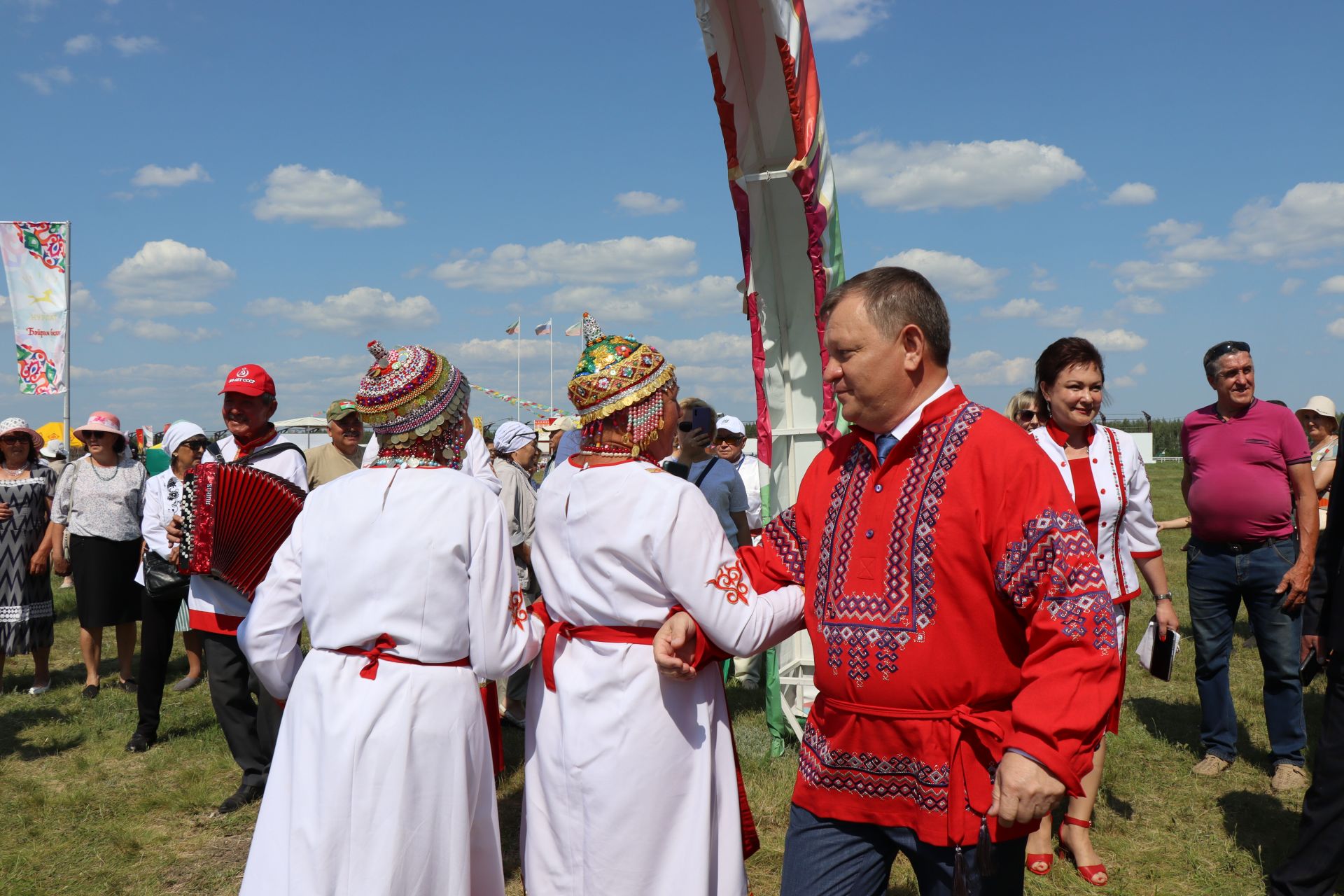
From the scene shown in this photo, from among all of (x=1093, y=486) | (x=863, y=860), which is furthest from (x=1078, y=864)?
(x=863, y=860)

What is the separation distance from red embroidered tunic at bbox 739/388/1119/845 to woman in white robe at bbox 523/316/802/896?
48 cm

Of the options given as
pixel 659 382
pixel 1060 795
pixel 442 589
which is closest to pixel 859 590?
pixel 1060 795

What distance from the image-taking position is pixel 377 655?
2723 millimetres

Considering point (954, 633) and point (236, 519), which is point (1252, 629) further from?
point (236, 519)

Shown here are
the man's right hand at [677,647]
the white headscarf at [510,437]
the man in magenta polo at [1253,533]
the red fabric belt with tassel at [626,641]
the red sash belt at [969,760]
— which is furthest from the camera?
the white headscarf at [510,437]

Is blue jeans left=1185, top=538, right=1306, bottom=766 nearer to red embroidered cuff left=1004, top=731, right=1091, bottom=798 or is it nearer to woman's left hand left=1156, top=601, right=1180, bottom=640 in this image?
woman's left hand left=1156, top=601, right=1180, bottom=640

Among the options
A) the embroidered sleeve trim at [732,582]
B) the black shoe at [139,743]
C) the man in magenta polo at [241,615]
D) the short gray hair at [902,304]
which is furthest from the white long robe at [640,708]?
the black shoe at [139,743]

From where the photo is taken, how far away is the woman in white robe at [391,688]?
8.70ft

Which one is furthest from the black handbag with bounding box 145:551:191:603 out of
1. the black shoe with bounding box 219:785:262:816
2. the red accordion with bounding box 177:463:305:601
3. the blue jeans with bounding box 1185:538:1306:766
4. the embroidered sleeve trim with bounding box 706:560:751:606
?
the blue jeans with bounding box 1185:538:1306:766

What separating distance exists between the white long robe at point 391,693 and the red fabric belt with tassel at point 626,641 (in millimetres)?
76

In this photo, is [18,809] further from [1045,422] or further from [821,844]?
[1045,422]

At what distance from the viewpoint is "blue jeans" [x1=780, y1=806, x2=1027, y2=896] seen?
6.84 feet

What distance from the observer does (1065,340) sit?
3.91 meters

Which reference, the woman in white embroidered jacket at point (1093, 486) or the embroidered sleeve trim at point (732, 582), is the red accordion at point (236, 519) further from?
the woman in white embroidered jacket at point (1093, 486)
